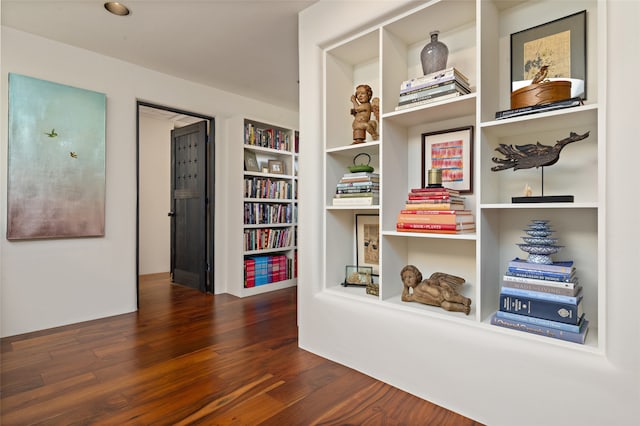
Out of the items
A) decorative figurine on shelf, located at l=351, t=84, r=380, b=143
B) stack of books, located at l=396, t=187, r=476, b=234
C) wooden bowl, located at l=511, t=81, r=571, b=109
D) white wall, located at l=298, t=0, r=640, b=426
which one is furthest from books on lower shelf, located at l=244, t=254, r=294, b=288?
wooden bowl, located at l=511, t=81, r=571, b=109

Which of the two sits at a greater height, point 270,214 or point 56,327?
point 270,214

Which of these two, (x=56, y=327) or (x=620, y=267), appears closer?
(x=620, y=267)

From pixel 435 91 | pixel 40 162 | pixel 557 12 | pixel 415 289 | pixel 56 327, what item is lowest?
pixel 56 327

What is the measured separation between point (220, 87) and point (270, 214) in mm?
1615

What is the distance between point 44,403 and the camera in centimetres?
176

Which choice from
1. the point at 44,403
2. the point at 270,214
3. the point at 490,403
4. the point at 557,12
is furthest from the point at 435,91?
the point at 270,214

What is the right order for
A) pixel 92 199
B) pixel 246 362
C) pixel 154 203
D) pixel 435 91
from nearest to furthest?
1. pixel 435 91
2. pixel 246 362
3. pixel 92 199
4. pixel 154 203

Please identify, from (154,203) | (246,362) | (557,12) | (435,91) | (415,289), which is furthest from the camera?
(154,203)

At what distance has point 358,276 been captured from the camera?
7.92ft

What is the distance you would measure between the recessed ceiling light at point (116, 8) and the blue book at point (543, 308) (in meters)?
3.04

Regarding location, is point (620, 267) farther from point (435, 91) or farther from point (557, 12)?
point (557, 12)

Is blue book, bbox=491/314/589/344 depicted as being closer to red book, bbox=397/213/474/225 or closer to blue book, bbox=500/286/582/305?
blue book, bbox=500/286/582/305

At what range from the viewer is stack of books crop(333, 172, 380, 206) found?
7.24 feet

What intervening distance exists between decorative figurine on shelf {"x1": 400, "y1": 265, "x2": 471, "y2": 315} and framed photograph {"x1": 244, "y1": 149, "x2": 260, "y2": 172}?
2629 millimetres
